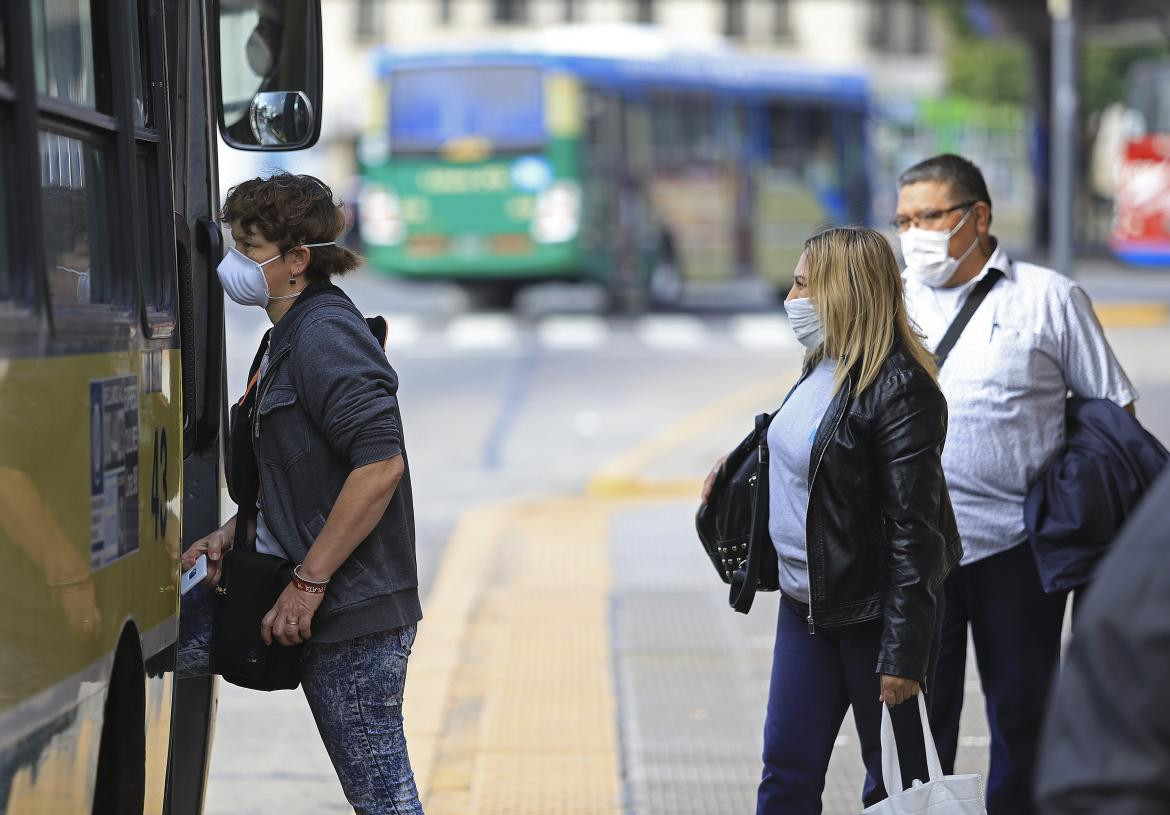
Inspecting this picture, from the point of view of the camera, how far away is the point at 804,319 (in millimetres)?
3959

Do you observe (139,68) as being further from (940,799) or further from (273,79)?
(940,799)

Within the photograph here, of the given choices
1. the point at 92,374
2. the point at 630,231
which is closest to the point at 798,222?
the point at 630,231

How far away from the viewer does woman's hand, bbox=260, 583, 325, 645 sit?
3.59 metres

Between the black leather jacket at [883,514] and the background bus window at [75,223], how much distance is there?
55.1 inches

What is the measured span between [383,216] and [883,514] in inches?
839

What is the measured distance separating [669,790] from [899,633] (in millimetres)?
2099

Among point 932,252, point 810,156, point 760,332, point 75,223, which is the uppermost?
point 810,156

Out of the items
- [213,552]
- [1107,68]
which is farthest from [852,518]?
[1107,68]

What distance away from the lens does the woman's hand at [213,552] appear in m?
3.90

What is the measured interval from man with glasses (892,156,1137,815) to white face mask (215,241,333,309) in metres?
1.61

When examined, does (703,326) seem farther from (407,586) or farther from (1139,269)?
(407,586)

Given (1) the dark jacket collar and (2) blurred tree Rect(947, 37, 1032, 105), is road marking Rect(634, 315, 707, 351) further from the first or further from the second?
(2) blurred tree Rect(947, 37, 1032, 105)

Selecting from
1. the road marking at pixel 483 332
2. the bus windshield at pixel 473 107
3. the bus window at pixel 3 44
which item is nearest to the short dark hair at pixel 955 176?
the bus window at pixel 3 44

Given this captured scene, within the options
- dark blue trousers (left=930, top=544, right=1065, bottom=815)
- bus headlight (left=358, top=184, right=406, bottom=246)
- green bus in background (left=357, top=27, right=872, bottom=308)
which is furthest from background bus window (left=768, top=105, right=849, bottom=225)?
dark blue trousers (left=930, top=544, right=1065, bottom=815)
